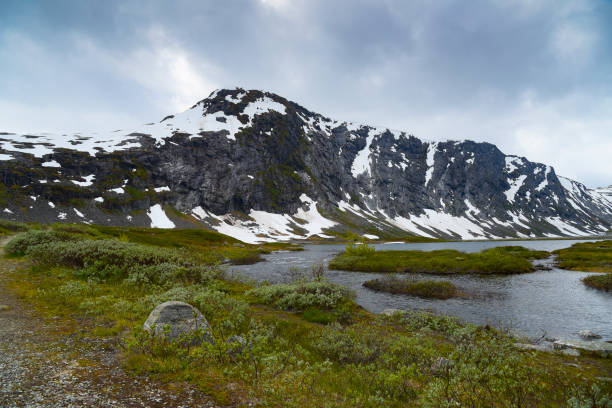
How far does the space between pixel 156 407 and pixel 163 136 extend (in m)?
221

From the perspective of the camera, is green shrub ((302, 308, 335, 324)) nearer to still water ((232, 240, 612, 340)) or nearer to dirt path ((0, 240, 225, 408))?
still water ((232, 240, 612, 340))

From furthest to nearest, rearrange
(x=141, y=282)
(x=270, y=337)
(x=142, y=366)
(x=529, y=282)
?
(x=529, y=282)
(x=141, y=282)
(x=270, y=337)
(x=142, y=366)

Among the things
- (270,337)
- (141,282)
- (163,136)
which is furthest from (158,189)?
(270,337)

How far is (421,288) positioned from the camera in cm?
3291

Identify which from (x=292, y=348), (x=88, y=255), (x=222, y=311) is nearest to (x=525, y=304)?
(x=292, y=348)

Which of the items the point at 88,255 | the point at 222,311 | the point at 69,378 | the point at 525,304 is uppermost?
the point at 88,255

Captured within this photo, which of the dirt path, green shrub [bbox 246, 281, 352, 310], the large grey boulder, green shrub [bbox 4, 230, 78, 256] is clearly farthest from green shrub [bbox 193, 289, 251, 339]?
green shrub [bbox 4, 230, 78, 256]

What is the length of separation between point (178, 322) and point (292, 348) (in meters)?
4.65

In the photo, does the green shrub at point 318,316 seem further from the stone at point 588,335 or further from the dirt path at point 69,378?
the stone at point 588,335

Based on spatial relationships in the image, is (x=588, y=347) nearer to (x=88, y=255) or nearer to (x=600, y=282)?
(x=600, y=282)

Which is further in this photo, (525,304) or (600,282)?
(600,282)

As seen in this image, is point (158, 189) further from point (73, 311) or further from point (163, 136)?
point (73, 311)

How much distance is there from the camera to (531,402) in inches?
320

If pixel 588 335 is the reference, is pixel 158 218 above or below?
above
